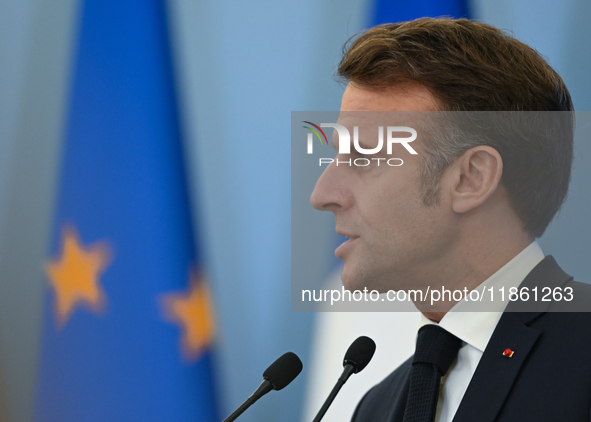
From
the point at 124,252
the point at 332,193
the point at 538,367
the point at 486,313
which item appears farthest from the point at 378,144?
the point at 124,252

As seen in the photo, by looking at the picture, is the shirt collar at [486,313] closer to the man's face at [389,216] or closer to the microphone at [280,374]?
the man's face at [389,216]

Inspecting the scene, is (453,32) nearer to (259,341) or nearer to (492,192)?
(492,192)

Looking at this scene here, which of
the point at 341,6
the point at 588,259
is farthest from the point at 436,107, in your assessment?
the point at 341,6

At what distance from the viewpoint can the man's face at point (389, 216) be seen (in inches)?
38.4

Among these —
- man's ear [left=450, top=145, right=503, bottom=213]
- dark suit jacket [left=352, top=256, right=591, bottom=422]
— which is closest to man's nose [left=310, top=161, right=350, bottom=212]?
man's ear [left=450, top=145, right=503, bottom=213]

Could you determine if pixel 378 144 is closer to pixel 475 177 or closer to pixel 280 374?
pixel 475 177

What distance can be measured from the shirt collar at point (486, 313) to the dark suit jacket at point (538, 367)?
3 centimetres

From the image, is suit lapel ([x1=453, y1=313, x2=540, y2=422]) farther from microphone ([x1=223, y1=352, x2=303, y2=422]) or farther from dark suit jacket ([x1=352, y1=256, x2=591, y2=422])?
microphone ([x1=223, y1=352, x2=303, y2=422])

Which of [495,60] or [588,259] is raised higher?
[495,60]

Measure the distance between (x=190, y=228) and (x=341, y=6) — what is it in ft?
2.72

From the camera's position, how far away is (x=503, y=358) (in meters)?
0.85

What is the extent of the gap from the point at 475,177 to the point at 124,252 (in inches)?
44.0

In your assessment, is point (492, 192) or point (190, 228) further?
point (190, 228)

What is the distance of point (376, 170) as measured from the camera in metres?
1.00
